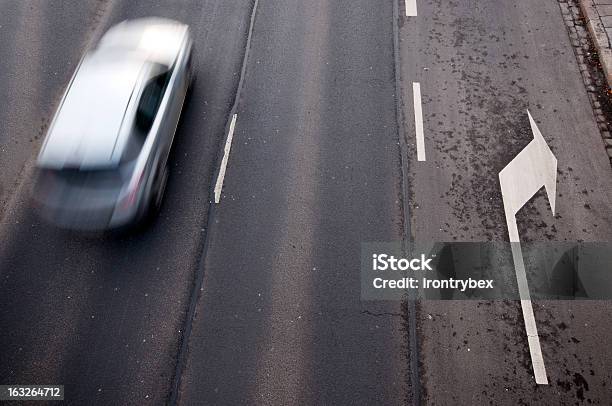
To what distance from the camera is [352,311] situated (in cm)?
747

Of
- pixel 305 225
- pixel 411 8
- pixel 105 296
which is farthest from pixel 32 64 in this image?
pixel 411 8

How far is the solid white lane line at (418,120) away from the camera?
30.1 feet

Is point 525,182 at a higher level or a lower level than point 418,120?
lower

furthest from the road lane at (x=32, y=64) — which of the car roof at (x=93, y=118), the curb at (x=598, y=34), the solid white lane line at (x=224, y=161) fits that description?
the curb at (x=598, y=34)

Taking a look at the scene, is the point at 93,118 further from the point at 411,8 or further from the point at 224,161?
the point at 411,8

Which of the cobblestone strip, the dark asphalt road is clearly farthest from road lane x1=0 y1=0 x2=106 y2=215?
the cobblestone strip

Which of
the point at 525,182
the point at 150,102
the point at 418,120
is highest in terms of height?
the point at 150,102

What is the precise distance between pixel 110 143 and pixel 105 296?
2.40 metres

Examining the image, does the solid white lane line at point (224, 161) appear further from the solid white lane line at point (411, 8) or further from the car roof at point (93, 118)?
the solid white lane line at point (411, 8)

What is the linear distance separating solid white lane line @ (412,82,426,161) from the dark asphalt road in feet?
0.50

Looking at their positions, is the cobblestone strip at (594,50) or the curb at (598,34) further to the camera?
the curb at (598,34)

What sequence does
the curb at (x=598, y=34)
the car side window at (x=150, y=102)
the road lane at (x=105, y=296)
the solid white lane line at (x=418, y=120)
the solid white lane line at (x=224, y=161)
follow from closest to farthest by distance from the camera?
the road lane at (x=105, y=296), the car side window at (x=150, y=102), the solid white lane line at (x=224, y=161), the solid white lane line at (x=418, y=120), the curb at (x=598, y=34)

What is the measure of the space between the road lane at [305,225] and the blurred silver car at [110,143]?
1.38 m

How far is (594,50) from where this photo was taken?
1079 cm
